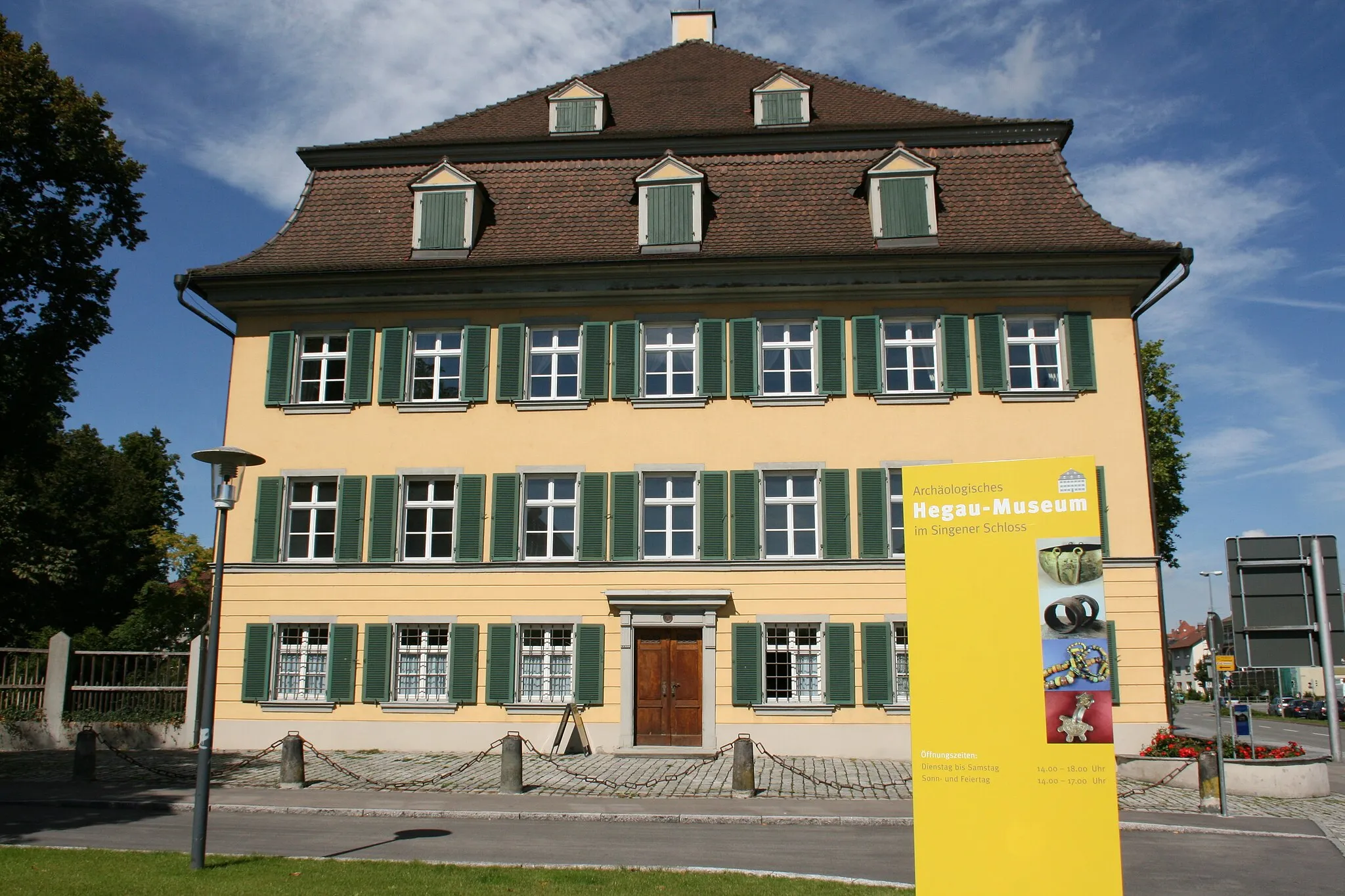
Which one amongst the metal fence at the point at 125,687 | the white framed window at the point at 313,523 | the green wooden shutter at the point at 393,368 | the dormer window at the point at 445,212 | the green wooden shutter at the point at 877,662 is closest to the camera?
the green wooden shutter at the point at 877,662

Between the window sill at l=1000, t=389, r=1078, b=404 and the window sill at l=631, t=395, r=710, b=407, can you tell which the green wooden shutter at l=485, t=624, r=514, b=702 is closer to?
the window sill at l=631, t=395, r=710, b=407

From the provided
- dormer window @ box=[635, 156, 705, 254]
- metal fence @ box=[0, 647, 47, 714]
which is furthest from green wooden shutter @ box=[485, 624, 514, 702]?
metal fence @ box=[0, 647, 47, 714]

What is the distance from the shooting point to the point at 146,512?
44.5 m

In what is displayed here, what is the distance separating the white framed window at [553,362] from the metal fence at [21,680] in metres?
10.7

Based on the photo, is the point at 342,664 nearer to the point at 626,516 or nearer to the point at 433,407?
the point at 433,407

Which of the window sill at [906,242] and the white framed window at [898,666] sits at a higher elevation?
the window sill at [906,242]

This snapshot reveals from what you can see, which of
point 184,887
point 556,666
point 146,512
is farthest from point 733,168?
point 146,512

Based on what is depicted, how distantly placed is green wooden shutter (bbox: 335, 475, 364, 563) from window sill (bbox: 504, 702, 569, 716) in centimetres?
400

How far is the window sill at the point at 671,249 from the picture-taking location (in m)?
20.1

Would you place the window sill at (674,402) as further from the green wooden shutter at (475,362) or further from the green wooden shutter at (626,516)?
the green wooden shutter at (475,362)

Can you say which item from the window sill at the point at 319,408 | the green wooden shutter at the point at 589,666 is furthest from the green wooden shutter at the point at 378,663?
the window sill at the point at 319,408

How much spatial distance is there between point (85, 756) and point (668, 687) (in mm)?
9200

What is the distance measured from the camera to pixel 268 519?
65.0 ft

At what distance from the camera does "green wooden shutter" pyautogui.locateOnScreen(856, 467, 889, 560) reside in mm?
18734
